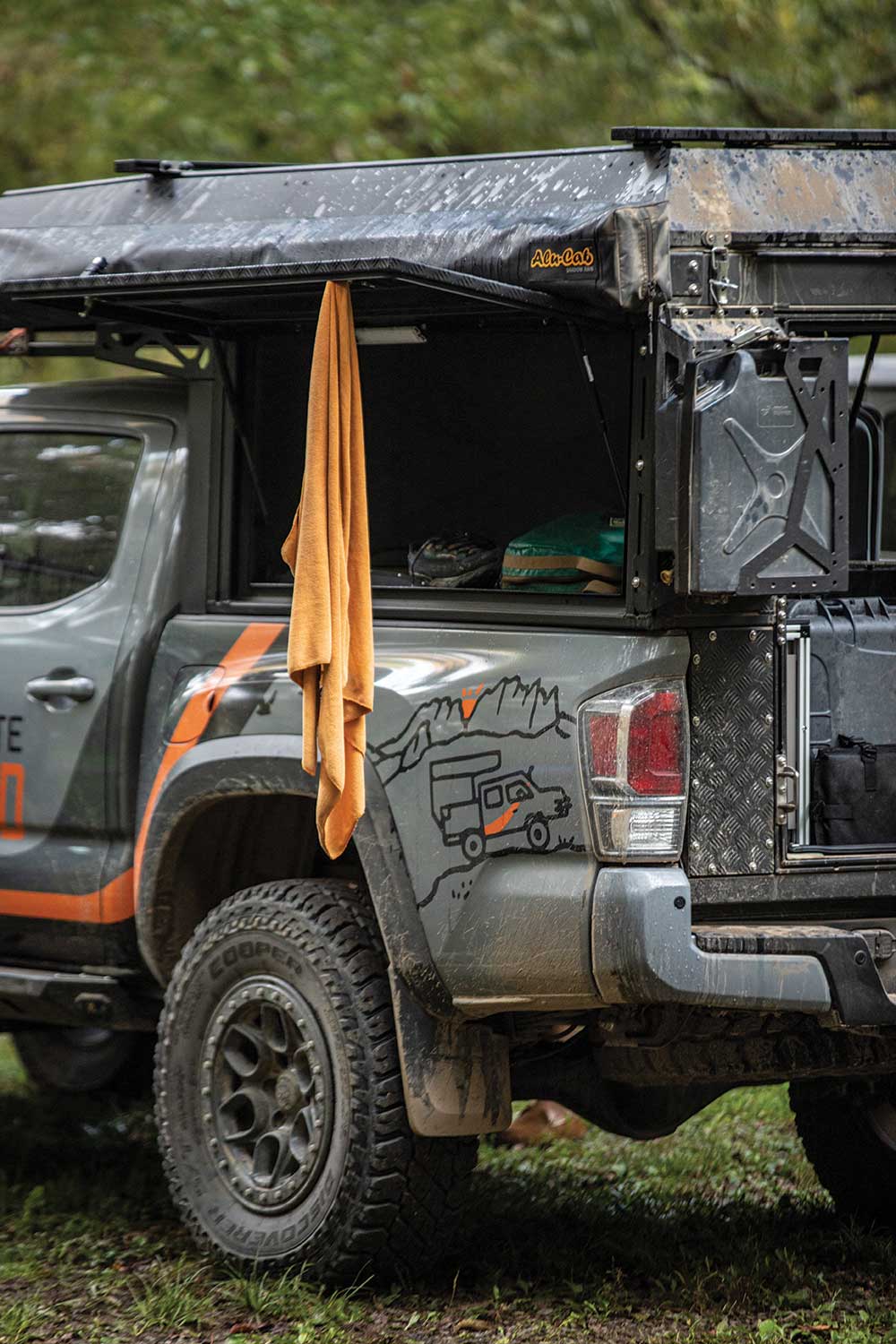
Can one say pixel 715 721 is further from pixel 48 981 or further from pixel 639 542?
pixel 48 981

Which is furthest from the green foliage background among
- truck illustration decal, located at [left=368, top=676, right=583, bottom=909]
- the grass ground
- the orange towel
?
truck illustration decal, located at [left=368, top=676, right=583, bottom=909]

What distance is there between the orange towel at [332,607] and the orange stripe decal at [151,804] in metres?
0.47

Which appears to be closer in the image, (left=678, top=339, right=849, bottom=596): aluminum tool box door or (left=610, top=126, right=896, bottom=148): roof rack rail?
(left=678, top=339, right=849, bottom=596): aluminum tool box door

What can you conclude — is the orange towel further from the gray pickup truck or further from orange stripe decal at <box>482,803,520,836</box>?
orange stripe decal at <box>482,803,520,836</box>

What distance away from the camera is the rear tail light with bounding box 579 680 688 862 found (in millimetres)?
3926

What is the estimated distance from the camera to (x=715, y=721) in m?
4.07

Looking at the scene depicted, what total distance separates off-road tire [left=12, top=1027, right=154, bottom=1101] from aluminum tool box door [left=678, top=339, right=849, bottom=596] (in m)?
3.36

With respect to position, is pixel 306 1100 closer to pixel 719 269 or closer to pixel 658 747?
pixel 658 747

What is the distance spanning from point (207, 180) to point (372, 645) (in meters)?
1.48

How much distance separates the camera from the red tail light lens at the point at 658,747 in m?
3.95

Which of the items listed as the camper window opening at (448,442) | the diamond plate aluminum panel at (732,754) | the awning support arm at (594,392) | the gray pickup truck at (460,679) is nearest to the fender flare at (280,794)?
the gray pickup truck at (460,679)

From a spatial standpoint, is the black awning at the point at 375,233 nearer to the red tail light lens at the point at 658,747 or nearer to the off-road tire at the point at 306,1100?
the red tail light lens at the point at 658,747

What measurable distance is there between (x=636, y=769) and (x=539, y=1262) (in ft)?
4.90

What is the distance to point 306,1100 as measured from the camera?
4371 millimetres
